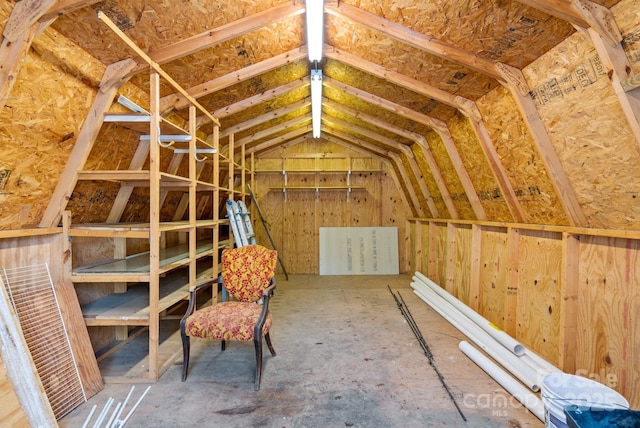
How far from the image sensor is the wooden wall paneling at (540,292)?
2588 millimetres

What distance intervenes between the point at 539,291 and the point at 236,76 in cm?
336

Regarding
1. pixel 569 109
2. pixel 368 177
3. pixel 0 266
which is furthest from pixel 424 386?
pixel 368 177

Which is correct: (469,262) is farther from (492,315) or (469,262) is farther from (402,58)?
(402,58)

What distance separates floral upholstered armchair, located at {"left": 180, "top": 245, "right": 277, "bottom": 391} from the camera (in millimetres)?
2369

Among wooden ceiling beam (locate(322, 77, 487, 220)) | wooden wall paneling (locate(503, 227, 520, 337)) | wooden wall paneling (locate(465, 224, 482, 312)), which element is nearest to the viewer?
wooden wall paneling (locate(503, 227, 520, 337))

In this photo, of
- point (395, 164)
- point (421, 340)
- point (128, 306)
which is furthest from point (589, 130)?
point (395, 164)

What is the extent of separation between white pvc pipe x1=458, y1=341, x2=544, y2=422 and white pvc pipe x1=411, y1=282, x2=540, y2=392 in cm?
9

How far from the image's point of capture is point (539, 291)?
2.80 m

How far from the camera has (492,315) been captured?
352 centimetres

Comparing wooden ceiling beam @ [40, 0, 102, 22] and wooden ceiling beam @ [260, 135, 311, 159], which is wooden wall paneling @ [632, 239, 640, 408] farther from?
wooden ceiling beam @ [260, 135, 311, 159]

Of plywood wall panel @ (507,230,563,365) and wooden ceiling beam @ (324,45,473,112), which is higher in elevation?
wooden ceiling beam @ (324,45,473,112)

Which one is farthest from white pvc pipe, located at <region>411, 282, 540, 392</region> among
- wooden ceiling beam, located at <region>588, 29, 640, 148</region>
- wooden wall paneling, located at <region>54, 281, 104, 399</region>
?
wooden wall paneling, located at <region>54, 281, 104, 399</region>

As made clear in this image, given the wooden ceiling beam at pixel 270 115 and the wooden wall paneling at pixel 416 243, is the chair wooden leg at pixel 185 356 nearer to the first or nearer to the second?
the wooden ceiling beam at pixel 270 115

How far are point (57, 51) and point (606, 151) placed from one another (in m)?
3.22
